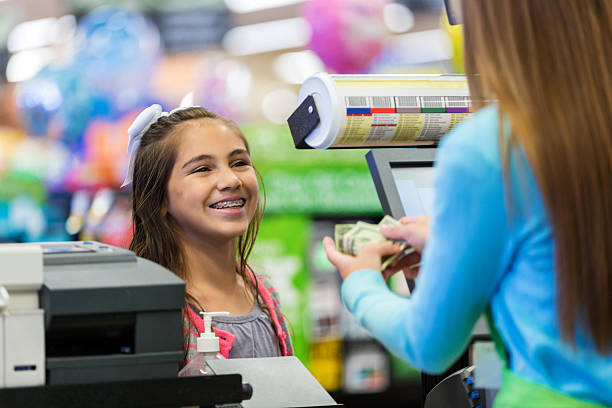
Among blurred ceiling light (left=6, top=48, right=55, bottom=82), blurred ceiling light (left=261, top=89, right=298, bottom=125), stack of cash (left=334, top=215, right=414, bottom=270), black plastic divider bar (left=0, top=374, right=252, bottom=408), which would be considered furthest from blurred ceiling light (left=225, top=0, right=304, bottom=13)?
black plastic divider bar (left=0, top=374, right=252, bottom=408)

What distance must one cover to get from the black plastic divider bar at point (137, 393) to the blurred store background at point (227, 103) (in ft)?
8.16

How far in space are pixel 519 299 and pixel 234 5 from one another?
11.3 feet

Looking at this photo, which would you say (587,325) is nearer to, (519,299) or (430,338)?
(519,299)

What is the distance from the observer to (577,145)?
3.46 ft

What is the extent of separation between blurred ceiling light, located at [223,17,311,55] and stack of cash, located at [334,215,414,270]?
293 centimetres

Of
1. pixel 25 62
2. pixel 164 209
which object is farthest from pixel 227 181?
pixel 25 62

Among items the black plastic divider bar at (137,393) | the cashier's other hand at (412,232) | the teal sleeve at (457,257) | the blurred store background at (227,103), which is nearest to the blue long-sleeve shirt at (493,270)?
the teal sleeve at (457,257)

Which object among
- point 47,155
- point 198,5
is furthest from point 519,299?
point 198,5

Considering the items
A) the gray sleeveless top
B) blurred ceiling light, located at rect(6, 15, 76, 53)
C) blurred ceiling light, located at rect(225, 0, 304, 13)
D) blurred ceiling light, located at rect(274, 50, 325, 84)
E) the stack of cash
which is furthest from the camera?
blurred ceiling light, located at rect(274, 50, 325, 84)

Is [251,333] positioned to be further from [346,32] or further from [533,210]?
[346,32]

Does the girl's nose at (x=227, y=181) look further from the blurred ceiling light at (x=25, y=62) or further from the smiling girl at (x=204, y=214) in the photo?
the blurred ceiling light at (x=25, y=62)

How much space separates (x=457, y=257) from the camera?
1.07 metres

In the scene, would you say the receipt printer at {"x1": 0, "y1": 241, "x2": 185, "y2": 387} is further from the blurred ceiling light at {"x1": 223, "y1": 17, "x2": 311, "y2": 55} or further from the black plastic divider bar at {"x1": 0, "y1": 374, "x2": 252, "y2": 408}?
the blurred ceiling light at {"x1": 223, "y1": 17, "x2": 311, "y2": 55}

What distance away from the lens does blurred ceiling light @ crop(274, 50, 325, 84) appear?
14.5 feet
